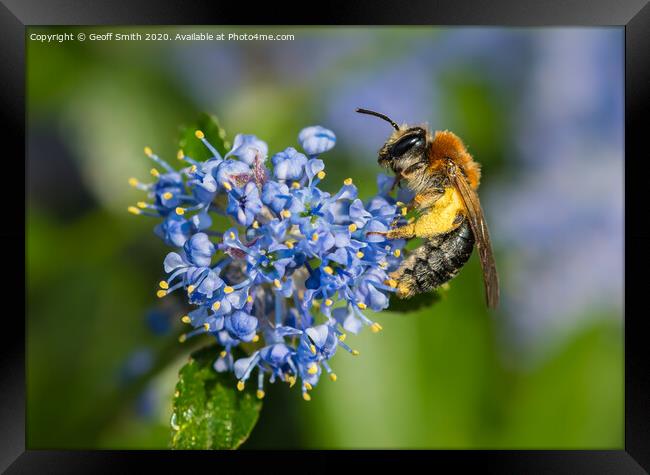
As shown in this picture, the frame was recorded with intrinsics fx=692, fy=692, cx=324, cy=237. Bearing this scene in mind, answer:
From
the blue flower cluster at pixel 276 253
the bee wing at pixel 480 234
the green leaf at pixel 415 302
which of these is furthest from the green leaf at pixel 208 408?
the bee wing at pixel 480 234

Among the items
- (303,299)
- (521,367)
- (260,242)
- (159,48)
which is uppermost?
(159,48)

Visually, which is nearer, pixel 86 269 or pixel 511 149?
pixel 86 269

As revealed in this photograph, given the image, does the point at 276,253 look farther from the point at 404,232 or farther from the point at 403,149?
the point at 403,149

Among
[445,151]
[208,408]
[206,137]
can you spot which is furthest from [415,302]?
[206,137]

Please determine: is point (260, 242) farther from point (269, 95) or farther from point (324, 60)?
point (324, 60)

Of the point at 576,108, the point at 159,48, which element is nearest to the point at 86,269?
the point at 159,48

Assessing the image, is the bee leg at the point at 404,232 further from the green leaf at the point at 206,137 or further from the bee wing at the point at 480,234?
the green leaf at the point at 206,137
